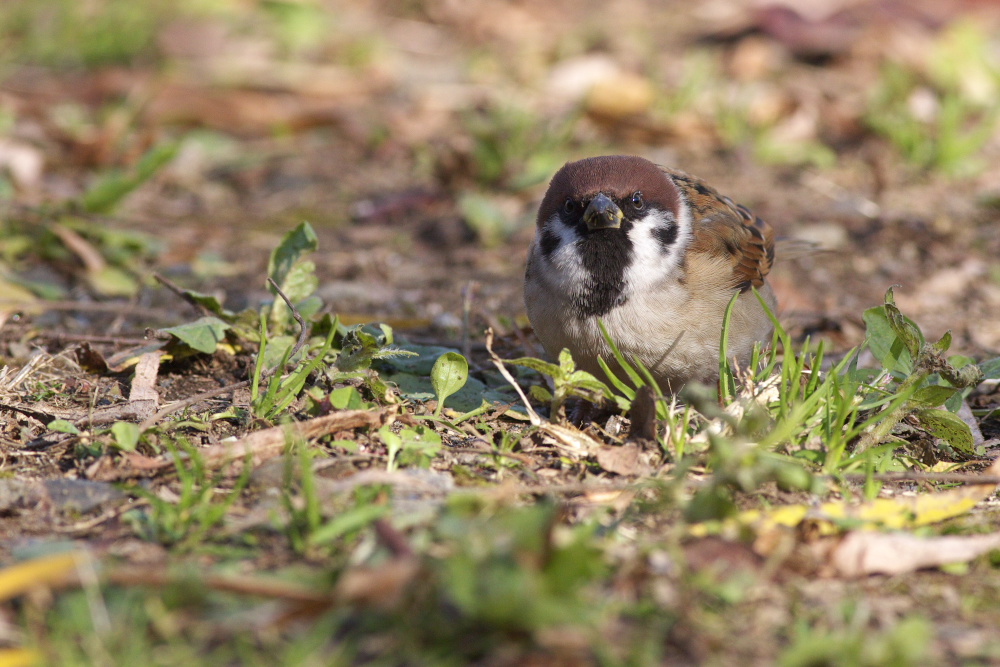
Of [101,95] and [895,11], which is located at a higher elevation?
[895,11]

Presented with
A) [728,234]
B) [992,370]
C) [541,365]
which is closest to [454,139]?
[728,234]

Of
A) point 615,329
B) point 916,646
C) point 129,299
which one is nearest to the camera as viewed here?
point 916,646

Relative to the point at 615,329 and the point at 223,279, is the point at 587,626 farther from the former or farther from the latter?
the point at 223,279

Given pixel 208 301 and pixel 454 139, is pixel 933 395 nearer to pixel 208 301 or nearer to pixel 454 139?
pixel 208 301

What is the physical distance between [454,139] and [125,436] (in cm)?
424

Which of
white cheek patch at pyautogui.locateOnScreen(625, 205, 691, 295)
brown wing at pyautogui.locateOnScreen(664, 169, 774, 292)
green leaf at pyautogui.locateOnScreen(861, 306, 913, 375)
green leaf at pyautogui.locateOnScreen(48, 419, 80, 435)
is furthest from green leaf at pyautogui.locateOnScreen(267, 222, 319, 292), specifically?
green leaf at pyautogui.locateOnScreen(861, 306, 913, 375)

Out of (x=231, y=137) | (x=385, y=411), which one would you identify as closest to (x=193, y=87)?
(x=231, y=137)

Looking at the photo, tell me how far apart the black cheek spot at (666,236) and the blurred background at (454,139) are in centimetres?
85

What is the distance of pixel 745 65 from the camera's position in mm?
7641

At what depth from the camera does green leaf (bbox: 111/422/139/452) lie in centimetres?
Result: 281

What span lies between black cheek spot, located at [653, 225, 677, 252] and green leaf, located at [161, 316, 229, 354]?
151 cm

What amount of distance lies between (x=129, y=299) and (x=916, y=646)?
12.4ft

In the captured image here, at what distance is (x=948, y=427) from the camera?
10.2 feet

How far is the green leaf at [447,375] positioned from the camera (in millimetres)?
3242
